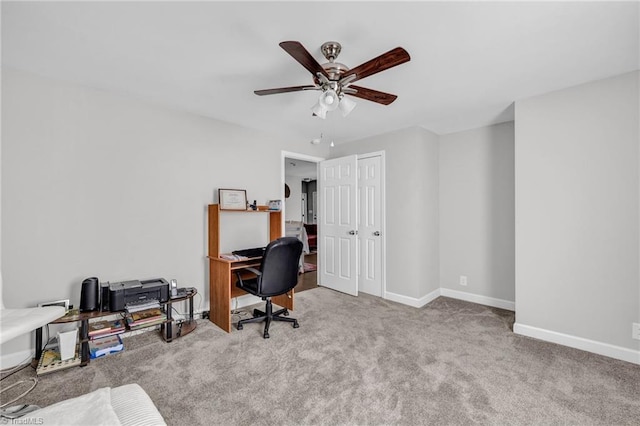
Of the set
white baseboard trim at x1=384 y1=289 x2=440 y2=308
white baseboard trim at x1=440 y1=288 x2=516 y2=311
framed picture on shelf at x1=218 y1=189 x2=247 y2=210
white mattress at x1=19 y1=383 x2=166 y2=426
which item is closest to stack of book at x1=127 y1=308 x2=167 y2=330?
framed picture on shelf at x1=218 y1=189 x2=247 y2=210

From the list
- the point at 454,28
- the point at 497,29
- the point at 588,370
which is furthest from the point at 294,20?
the point at 588,370

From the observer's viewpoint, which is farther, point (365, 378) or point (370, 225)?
point (370, 225)

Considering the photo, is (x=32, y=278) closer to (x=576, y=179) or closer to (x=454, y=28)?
(x=454, y=28)

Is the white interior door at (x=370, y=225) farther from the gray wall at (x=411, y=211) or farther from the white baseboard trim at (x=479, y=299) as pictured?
the white baseboard trim at (x=479, y=299)

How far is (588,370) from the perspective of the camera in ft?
7.17

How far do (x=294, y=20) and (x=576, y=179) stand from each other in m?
2.71

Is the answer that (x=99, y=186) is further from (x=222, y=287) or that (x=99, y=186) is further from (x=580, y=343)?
(x=580, y=343)

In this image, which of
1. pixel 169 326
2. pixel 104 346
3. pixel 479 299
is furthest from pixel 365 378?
pixel 479 299

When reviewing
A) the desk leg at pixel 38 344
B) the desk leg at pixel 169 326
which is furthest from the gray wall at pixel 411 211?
the desk leg at pixel 38 344

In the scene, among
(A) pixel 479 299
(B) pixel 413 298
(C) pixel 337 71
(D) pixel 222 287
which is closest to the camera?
(C) pixel 337 71

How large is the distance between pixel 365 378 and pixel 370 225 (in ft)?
7.77

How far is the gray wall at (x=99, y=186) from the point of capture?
229cm

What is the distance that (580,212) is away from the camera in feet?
8.27

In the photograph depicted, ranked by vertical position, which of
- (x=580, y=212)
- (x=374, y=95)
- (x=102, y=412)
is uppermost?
(x=374, y=95)
